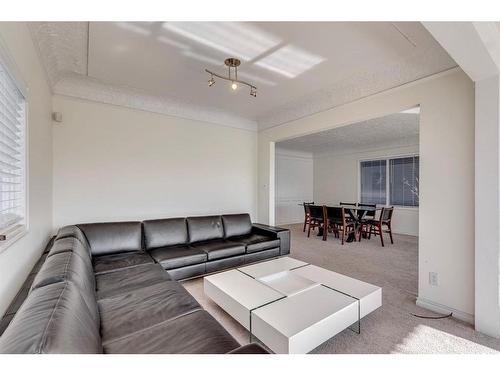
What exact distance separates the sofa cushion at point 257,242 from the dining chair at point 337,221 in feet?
6.75

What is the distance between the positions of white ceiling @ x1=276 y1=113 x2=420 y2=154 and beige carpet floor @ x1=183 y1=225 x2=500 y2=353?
2.48 m

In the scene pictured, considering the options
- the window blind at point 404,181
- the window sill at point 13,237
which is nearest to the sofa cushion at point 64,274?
the window sill at point 13,237

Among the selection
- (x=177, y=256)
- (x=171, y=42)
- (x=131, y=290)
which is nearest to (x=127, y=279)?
(x=131, y=290)

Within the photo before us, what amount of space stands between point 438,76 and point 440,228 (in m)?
1.46

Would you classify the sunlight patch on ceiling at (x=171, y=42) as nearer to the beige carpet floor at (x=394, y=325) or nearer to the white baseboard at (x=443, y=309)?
the beige carpet floor at (x=394, y=325)

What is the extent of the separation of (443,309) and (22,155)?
12.4ft

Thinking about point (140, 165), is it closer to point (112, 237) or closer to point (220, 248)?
point (112, 237)

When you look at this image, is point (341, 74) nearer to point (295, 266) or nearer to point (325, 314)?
point (295, 266)

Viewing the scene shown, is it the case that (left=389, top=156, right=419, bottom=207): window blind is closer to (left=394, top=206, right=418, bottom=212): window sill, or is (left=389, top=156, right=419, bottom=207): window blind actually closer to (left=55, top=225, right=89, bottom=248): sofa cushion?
(left=394, top=206, right=418, bottom=212): window sill

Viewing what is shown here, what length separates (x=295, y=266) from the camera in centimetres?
253

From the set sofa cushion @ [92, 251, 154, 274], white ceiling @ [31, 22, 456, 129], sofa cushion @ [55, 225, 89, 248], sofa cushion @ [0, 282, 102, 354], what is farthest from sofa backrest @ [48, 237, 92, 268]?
white ceiling @ [31, 22, 456, 129]

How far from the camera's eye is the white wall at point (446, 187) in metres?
2.04
